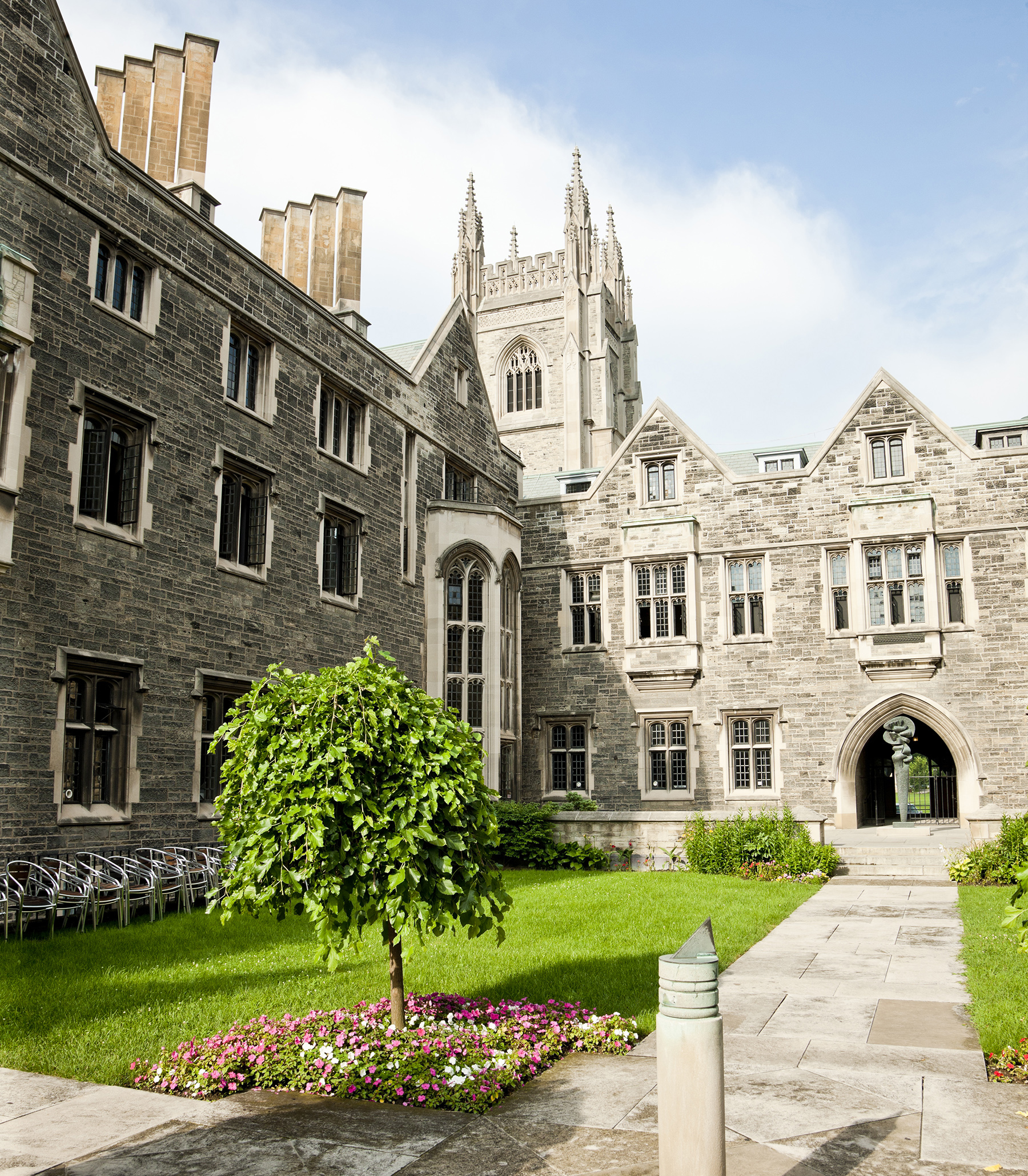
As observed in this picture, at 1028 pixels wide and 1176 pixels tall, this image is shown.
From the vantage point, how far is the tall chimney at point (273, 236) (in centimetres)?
2327

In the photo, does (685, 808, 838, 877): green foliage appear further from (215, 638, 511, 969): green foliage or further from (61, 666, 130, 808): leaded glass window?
(215, 638, 511, 969): green foliage

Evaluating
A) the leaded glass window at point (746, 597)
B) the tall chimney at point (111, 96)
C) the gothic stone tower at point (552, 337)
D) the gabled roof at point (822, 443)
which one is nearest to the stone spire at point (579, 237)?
the gothic stone tower at point (552, 337)

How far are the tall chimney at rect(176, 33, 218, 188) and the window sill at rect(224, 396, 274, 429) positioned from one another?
12.0ft

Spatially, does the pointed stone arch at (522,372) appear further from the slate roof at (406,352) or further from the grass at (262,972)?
the grass at (262,972)

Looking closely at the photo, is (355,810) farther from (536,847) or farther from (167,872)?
(536,847)

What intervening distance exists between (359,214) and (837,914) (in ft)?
54.2

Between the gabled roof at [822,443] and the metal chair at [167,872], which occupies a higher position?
the gabled roof at [822,443]

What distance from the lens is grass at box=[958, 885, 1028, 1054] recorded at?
7168 mm

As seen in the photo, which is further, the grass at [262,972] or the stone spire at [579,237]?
the stone spire at [579,237]

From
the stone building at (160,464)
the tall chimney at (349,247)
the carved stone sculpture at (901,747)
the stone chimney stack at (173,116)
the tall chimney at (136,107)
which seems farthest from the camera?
the carved stone sculpture at (901,747)

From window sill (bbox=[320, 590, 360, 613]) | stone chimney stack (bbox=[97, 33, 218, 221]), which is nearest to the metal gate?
window sill (bbox=[320, 590, 360, 613])

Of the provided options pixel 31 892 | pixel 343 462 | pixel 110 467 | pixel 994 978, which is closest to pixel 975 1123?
pixel 994 978

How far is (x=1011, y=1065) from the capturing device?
630 cm

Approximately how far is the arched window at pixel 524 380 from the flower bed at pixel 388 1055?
47.9 meters
